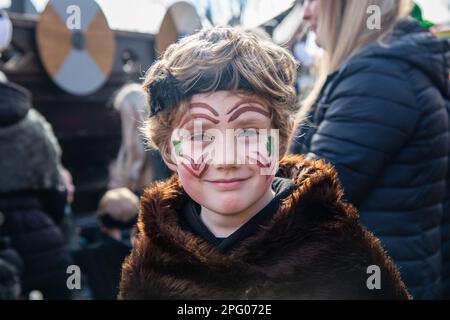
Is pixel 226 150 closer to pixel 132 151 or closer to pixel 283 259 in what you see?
pixel 283 259

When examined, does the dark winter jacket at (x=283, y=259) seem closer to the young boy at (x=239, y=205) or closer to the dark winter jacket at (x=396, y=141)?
the young boy at (x=239, y=205)

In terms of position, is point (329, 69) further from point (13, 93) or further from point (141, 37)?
point (141, 37)

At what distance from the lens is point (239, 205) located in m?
1.05

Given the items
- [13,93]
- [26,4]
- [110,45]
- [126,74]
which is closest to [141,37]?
[126,74]

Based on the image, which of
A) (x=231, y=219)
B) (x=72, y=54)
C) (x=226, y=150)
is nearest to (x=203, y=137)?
(x=226, y=150)

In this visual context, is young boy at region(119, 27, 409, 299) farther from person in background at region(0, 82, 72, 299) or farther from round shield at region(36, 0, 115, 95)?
round shield at region(36, 0, 115, 95)

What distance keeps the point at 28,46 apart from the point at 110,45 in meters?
0.90

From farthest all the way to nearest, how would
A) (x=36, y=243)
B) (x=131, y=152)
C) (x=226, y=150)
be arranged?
(x=131, y=152), (x=36, y=243), (x=226, y=150)

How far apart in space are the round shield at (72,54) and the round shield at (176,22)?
4.03 feet

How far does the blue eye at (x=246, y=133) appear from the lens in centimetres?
103

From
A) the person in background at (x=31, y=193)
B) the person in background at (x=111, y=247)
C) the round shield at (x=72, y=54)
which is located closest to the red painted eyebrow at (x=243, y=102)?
the person in background at (x=111, y=247)

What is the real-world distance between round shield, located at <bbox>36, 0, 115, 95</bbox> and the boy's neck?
99.1 inches

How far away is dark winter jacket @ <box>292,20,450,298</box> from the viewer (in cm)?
147

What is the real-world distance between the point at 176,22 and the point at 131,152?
1538 millimetres
